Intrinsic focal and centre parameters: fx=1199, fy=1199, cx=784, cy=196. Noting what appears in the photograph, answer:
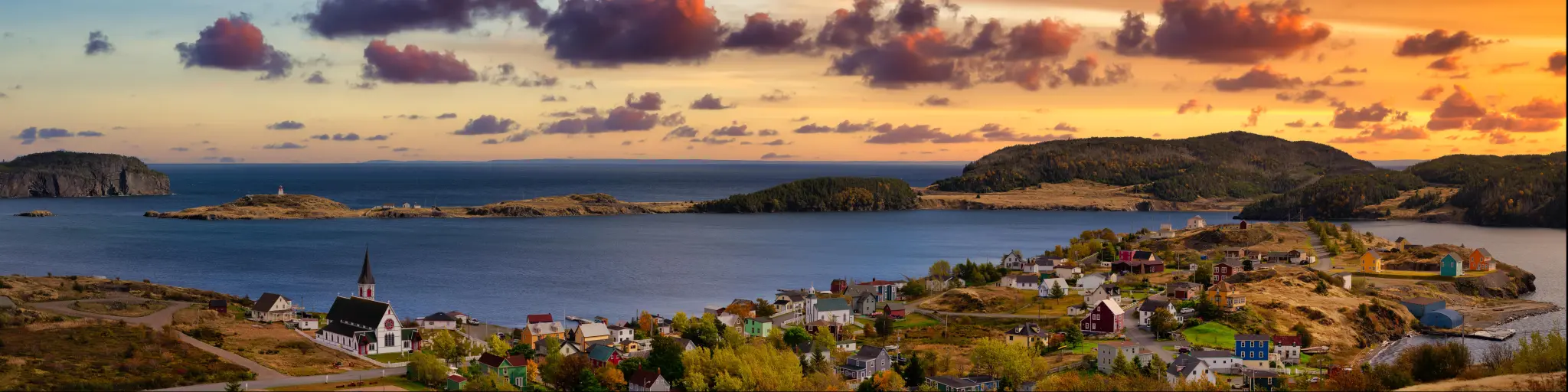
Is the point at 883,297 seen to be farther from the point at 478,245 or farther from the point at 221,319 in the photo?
the point at 478,245

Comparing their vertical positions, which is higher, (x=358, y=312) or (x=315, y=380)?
(x=358, y=312)

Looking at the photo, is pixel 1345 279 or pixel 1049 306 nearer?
pixel 1049 306

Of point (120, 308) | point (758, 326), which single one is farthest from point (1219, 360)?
point (120, 308)

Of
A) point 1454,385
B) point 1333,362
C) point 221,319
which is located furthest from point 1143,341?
point 221,319

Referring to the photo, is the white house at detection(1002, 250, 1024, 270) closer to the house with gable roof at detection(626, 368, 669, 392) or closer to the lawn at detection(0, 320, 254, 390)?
the house with gable roof at detection(626, 368, 669, 392)

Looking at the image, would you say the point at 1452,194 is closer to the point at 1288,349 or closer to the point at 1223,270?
the point at 1223,270
